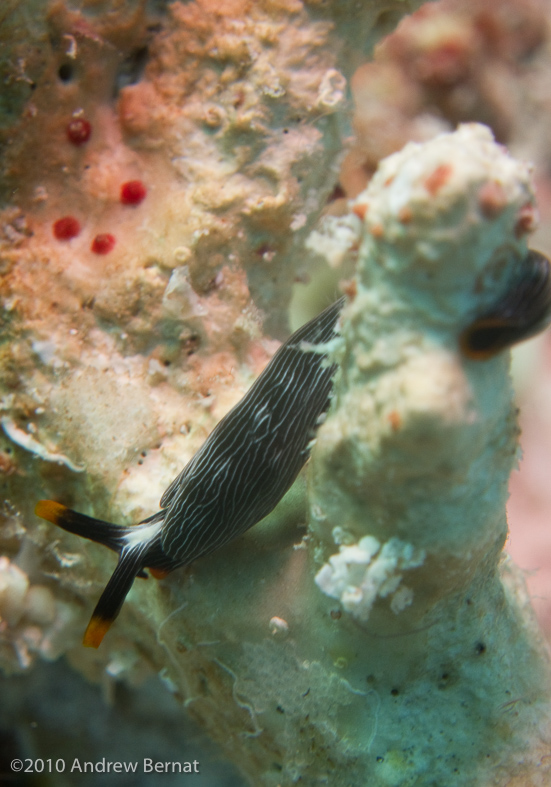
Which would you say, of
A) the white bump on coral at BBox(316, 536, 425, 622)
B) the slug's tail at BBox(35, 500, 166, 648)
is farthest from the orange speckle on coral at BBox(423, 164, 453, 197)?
the slug's tail at BBox(35, 500, 166, 648)

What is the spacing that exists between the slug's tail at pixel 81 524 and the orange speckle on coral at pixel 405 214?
1624 mm

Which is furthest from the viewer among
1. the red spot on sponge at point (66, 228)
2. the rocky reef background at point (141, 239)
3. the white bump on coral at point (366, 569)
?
the red spot on sponge at point (66, 228)

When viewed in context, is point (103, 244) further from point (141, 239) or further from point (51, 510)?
point (51, 510)

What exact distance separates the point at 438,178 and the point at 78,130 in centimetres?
194

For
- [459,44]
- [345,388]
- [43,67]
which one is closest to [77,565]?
[345,388]

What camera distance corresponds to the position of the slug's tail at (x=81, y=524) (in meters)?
2.02

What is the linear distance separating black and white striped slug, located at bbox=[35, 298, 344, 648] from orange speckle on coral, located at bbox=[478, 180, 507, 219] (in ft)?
3.06

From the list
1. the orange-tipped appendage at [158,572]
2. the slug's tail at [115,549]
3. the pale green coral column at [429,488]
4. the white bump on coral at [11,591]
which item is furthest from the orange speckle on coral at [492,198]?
the white bump on coral at [11,591]

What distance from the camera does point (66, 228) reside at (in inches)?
89.0

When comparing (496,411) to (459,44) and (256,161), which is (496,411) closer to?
(256,161)

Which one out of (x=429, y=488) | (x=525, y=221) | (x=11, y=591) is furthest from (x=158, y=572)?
(x=525, y=221)

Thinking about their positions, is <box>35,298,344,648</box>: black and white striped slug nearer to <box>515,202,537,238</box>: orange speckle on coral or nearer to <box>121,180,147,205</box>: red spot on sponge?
<box>515,202,537,238</box>: orange speckle on coral

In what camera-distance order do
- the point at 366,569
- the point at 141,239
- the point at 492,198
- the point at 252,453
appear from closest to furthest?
the point at 492,198 → the point at 366,569 → the point at 252,453 → the point at 141,239

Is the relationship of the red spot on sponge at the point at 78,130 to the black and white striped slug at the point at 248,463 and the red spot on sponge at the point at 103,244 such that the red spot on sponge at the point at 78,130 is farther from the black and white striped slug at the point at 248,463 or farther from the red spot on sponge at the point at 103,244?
the black and white striped slug at the point at 248,463
